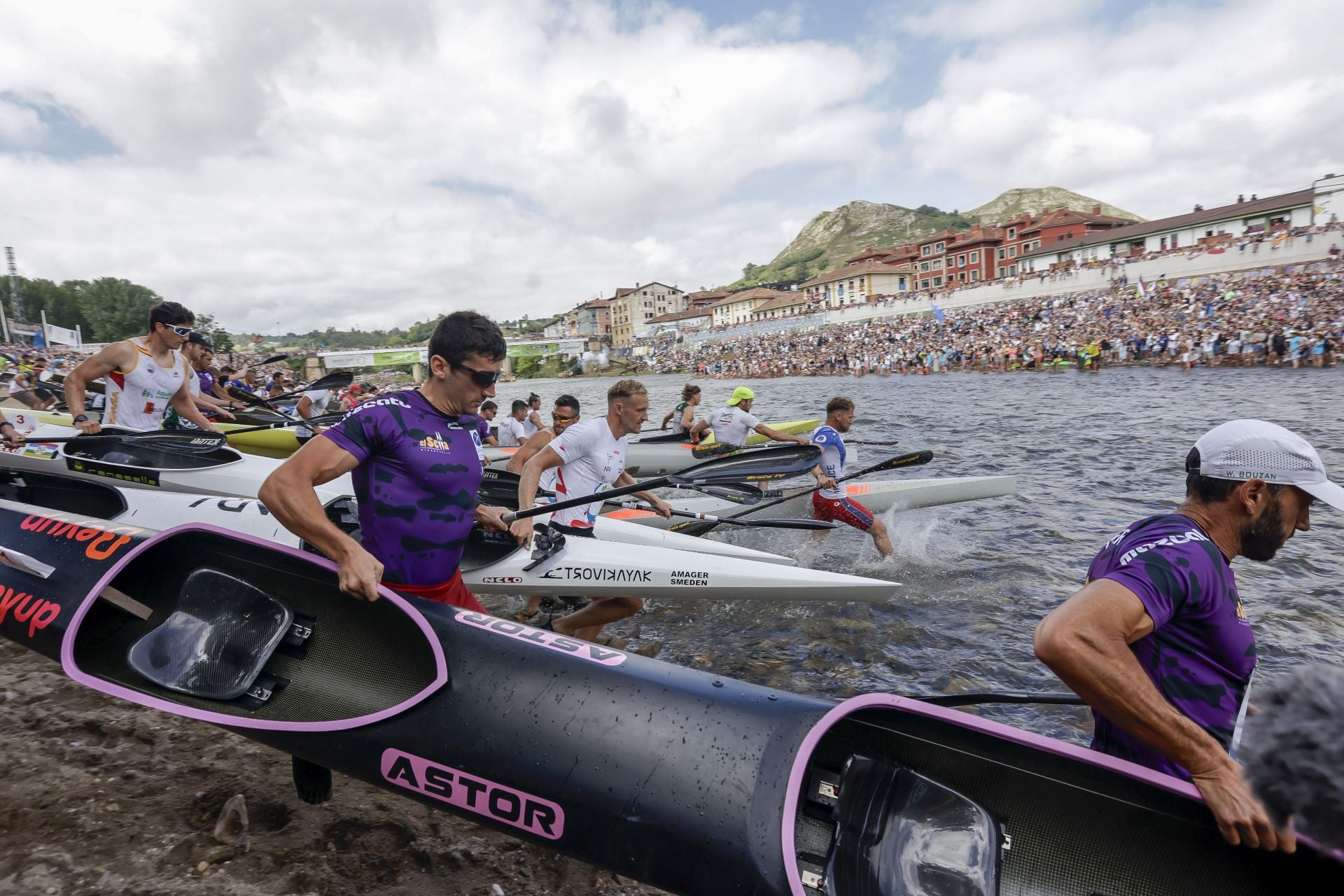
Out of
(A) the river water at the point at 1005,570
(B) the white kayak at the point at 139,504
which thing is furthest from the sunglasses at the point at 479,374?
(A) the river water at the point at 1005,570

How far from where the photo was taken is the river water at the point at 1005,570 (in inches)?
224

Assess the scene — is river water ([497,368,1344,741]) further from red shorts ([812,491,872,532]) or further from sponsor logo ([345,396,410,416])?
sponsor logo ([345,396,410,416])

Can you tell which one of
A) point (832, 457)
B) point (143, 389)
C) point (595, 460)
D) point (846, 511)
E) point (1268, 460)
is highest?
point (143, 389)

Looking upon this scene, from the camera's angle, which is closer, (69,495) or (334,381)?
(69,495)

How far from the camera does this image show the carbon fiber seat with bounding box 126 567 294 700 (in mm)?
3027

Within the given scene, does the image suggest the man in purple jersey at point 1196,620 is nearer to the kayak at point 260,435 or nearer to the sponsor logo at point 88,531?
the sponsor logo at point 88,531

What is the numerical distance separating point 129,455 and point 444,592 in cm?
535

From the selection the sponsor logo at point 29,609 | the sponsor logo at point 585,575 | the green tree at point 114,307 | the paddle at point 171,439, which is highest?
the green tree at point 114,307

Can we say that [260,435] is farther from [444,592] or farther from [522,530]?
[444,592]

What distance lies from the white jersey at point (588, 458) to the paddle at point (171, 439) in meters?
3.85

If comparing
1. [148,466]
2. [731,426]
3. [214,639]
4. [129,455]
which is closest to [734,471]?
[214,639]

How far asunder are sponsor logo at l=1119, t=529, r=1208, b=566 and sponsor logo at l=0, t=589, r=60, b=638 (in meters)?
4.20

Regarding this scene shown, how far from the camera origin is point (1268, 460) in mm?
1949

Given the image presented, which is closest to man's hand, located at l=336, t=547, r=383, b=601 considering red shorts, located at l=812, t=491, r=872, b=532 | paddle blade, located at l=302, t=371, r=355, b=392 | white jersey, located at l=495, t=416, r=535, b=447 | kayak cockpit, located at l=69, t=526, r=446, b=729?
kayak cockpit, located at l=69, t=526, r=446, b=729
